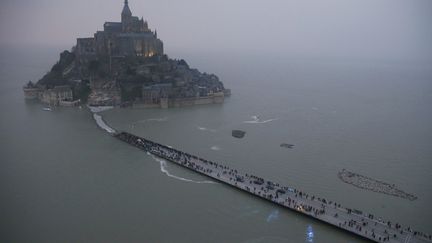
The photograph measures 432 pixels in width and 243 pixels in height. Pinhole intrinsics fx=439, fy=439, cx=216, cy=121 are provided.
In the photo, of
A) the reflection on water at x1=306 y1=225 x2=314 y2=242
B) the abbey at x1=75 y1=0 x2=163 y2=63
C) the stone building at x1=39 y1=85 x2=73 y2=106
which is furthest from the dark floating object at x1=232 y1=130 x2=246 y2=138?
the abbey at x1=75 y1=0 x2=163 y2=63

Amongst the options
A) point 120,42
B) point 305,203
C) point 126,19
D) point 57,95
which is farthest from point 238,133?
point 126,19

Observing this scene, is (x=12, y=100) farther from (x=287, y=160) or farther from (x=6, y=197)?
(x=6, y=197)

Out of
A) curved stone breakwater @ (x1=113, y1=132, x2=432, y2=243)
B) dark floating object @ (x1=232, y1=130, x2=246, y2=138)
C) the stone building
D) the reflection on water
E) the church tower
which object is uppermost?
the church tower

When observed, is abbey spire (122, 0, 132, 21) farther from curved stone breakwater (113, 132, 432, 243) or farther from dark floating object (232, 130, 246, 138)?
curved stone breakwater (113, 132, 432, 243)

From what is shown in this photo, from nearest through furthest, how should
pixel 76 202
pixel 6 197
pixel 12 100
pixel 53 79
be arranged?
pixel 6 197, pixel 76 202, pixel 12 100, pixel 53 79

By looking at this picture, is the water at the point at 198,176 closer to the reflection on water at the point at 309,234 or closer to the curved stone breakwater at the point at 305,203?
the reflection on water at the point at 309,234

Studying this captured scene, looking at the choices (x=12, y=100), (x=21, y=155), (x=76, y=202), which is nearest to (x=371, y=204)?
(x=76, y=202)

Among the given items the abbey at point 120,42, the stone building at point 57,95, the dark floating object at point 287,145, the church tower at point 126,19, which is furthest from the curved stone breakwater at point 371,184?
the church tower at point 126,19
